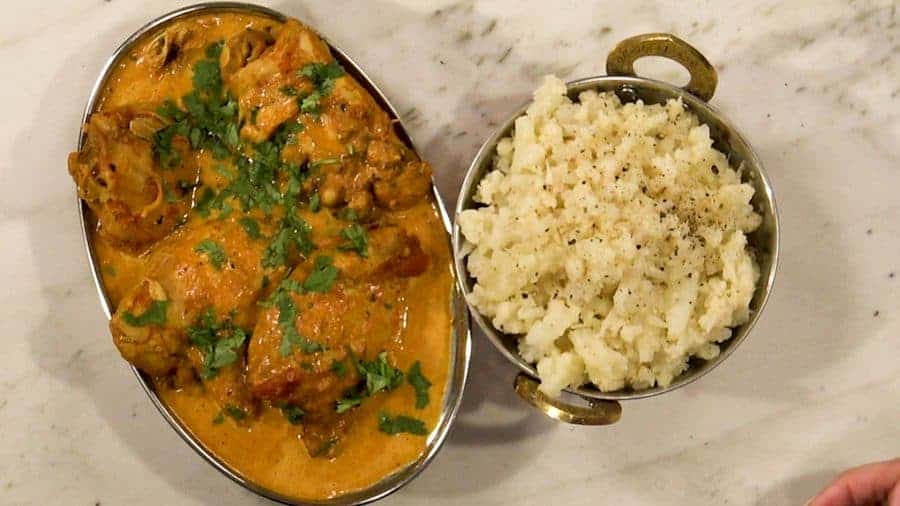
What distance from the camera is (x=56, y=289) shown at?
109 inches

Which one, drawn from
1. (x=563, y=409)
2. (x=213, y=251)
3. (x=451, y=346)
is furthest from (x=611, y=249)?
(x=213, y=251)

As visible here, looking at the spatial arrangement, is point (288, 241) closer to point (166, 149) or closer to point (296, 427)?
point (166, 149)

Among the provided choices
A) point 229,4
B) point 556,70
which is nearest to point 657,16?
point 556,70

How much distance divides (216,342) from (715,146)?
1.51 m

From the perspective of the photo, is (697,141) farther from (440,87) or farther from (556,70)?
→ (440,87)

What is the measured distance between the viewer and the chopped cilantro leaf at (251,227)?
7.79 feet

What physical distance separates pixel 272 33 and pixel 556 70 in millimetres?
920

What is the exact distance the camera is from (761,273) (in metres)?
2.39

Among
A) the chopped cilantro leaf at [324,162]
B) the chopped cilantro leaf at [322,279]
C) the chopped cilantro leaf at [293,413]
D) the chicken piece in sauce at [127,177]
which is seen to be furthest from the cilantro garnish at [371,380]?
the chicken piece in sauce at [127,177]

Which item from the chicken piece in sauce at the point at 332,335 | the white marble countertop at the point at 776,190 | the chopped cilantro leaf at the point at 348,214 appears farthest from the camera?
the white marble countertop at the point at 776,190

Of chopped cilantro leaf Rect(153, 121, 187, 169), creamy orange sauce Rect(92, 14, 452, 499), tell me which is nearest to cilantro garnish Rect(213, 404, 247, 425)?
creamy orange sauce Rect(92, 14, 452, 499)

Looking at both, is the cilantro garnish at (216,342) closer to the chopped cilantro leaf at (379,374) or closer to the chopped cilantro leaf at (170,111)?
the chopped cilantro leaf at (379,374)

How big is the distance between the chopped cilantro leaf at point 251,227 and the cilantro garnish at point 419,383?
577 mm

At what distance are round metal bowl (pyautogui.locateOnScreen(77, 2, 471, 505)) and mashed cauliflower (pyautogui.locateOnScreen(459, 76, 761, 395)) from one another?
0.20 meters
